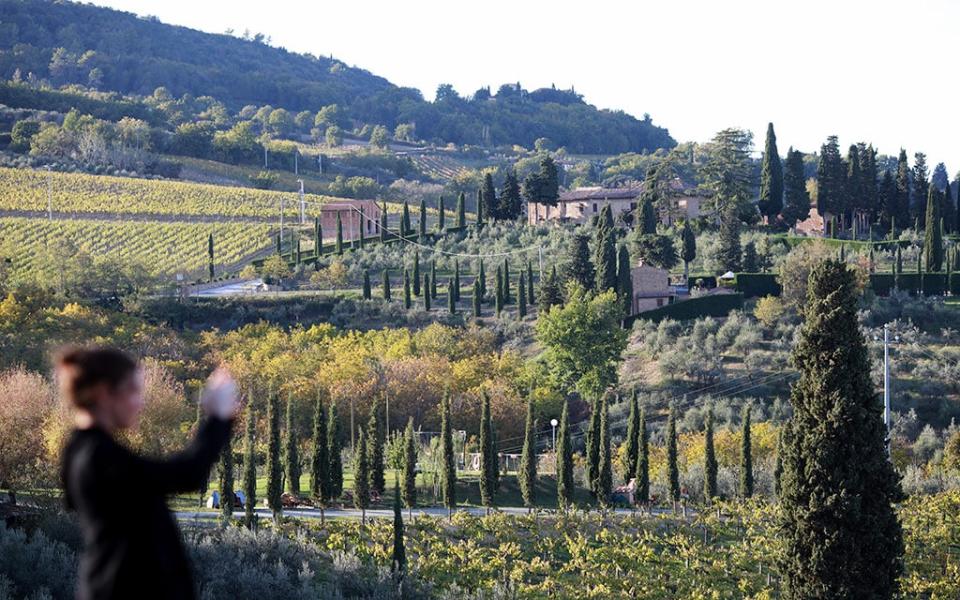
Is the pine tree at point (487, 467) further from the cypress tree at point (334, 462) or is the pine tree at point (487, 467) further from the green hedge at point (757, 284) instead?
the green hedge at point (757, 284)

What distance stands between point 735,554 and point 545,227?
54.4 m

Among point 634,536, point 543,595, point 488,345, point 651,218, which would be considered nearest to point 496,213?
point 651,218

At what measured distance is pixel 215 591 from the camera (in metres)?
28.0

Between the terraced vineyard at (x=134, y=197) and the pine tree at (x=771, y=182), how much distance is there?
3978 centimetres

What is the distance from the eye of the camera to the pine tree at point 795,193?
86562 millimetres

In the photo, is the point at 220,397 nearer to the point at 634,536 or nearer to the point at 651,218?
the point at 634,536

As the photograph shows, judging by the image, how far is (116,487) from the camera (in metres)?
4.10

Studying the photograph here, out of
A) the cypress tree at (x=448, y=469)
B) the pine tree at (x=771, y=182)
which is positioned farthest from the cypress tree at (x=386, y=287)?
the cypress tree at (x=448, y=469)

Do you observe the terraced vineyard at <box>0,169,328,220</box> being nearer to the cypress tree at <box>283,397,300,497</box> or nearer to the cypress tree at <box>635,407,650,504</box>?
the cypress tree at <box>283,397,300,497</box>

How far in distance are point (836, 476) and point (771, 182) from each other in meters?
65.0

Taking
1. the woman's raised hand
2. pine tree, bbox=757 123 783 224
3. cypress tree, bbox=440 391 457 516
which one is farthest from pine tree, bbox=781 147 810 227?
the woman's raised hand

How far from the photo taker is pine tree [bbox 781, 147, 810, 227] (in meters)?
86.6

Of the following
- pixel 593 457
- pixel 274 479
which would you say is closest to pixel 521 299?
pixel 593 457

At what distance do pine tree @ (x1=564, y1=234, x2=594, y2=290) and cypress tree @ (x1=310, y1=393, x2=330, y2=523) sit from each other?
29.7 metres
